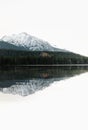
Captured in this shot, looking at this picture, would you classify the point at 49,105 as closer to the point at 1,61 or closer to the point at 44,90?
the point at 44,90

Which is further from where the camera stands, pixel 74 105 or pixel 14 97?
pixel 14 97

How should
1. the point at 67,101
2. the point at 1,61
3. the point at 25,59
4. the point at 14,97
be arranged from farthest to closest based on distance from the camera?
1. the point at 25,59
2. the point at 1,61
3. the point at 14,97
4. the point at 67,101

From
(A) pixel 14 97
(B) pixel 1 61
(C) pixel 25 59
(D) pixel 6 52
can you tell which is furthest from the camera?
(D) pixel 6 52

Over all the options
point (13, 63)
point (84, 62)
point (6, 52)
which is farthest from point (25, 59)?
point (84, 62)

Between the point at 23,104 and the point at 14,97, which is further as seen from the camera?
the point at 14,97

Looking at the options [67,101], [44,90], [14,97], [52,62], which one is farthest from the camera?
[52,62]

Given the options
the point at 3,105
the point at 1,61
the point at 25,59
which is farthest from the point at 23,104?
the point at 25,59

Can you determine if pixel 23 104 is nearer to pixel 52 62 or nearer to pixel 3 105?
pixel 3 105

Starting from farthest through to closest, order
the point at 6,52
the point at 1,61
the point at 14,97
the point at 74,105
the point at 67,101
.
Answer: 1. the point at 6,52
2. the point at 1,61
3. the point at 14,97
4. the point at 67,101
5. the point at 74,105
